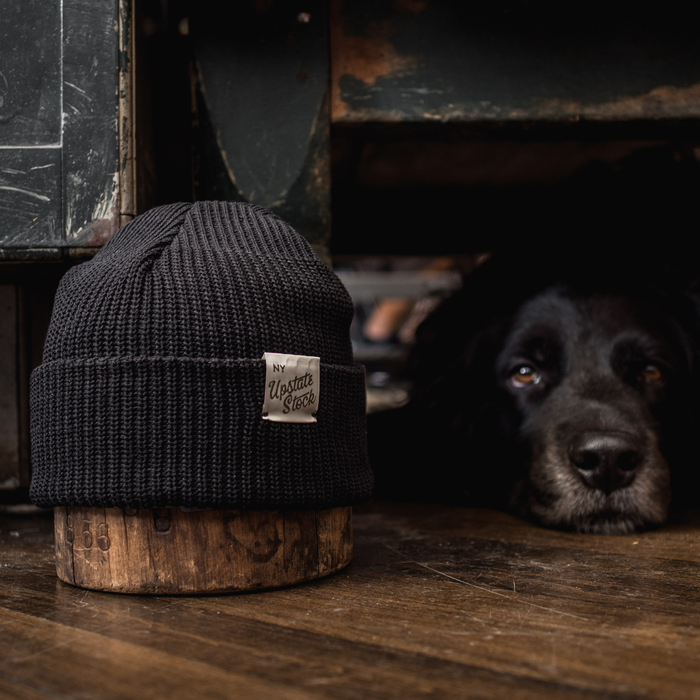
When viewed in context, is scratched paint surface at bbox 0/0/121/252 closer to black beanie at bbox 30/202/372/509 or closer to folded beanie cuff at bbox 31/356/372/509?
black beanie at bbox 30/202/372/509

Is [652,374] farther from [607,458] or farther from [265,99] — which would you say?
[265,99]

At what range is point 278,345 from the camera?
895 millimetres

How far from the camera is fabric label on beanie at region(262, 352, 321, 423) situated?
0.88 m

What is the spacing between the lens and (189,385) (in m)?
0.85

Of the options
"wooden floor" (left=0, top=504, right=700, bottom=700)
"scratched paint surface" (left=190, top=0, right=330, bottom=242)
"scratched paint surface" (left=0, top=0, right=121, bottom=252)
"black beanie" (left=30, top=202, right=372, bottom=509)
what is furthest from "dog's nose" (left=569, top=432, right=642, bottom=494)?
"scratched paint surface" (left=0, top=0, right=121, bottom=252)

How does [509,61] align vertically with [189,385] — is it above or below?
above

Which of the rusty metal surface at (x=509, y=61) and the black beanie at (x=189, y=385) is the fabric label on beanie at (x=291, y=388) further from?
the rusty metal surface at (x=509, y=61)

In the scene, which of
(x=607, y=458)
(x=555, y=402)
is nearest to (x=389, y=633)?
(x=607, y=458)

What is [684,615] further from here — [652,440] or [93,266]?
[93,266]

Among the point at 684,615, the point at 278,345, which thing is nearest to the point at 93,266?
the point at 278,345

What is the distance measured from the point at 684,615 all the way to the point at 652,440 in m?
0.67

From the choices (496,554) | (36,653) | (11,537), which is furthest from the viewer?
(11,537)

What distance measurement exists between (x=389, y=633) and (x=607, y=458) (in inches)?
31.2

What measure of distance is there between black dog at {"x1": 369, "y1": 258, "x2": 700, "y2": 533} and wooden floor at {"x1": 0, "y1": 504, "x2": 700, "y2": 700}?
0.84ft
